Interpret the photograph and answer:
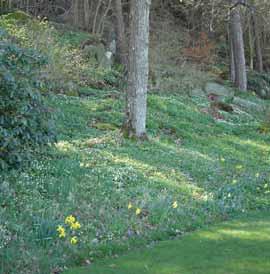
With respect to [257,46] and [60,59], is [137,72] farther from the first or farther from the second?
[257,46]

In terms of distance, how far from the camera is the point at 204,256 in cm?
661

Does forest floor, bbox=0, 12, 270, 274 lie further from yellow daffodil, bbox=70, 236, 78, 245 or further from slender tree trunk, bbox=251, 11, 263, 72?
slender tree trunk, bbox=251, 11, 263, 72

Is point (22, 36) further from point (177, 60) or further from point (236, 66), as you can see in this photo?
point (236, 66)

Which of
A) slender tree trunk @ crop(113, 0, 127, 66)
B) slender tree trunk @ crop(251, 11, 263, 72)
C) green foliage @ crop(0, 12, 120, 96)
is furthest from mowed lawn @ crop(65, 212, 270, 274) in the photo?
slender tree trunk @ crop(251, 11, 263, 72)

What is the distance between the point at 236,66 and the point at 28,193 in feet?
71.9

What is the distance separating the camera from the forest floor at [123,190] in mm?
6555

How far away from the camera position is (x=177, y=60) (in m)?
27.6

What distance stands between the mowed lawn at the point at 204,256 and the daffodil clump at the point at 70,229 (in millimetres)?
483

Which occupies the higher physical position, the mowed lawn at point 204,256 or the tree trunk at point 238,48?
the tree trunk at point 238,48

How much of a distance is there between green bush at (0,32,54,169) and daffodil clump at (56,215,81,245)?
1037mm

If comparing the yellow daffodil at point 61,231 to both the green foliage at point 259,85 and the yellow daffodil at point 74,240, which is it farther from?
the green foliage at point 259,85

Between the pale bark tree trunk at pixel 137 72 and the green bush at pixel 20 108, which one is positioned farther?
the pale bark tree trunk at pixel 137 72

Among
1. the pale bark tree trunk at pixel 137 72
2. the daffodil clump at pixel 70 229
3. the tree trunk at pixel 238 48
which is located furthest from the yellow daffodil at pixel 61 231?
the tree trunk at pixel 238 48

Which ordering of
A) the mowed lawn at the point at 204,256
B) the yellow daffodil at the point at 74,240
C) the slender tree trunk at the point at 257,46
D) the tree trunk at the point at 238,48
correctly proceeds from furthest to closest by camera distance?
1. the slender tree trunk at the point at 257,46
2. the tree trunk at the point at 238,48
3. the yellow daffodil at the point at 74,240
4. the mowed lawn at the point at 204,256
